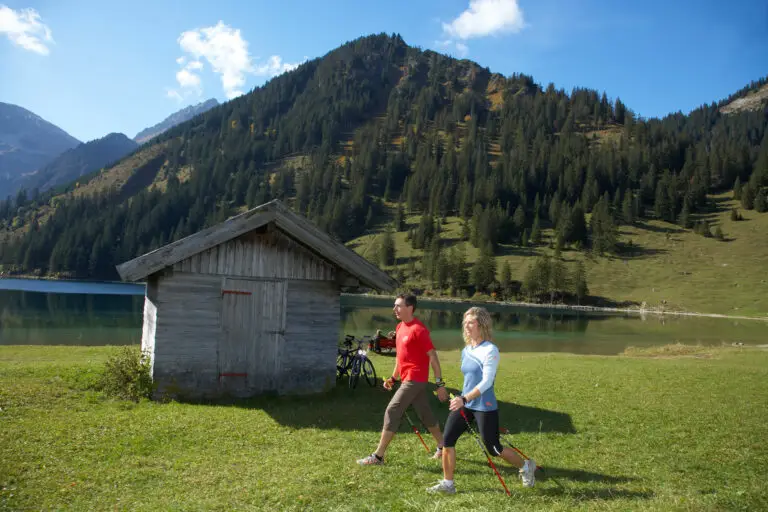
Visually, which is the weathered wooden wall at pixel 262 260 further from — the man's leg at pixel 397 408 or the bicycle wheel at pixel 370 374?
the man's leg at pixel 397 408

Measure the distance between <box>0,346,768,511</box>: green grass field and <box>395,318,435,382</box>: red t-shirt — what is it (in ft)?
4.44

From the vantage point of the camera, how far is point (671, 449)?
27.2 ft

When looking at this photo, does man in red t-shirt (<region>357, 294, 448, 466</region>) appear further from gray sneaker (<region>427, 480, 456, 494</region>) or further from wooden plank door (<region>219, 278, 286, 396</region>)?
wooden plank door (<region>219, 278, 286, 396</region>)

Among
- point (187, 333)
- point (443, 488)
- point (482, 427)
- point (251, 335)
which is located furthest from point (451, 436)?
point (187, 333)

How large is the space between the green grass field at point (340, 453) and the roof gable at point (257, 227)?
2.86 metres

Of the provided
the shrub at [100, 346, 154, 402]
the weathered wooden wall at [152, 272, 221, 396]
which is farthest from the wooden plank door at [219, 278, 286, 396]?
the shrub at [100, 346, 154, 402]

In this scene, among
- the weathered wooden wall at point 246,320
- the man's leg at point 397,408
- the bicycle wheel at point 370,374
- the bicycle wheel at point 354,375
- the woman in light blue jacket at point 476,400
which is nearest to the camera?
the woman in light blue jacket at point 476,400

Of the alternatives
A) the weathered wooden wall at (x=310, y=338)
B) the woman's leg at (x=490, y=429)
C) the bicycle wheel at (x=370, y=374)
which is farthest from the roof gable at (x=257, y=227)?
the woman's leg at (x=490, y=429)

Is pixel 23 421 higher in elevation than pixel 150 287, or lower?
lower

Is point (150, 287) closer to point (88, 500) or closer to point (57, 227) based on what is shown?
point (88, 500)

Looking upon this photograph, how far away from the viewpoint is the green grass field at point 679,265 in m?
96.1

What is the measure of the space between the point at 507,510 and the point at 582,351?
104ft

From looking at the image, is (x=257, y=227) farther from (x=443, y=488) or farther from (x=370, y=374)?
(x=443, y=488)

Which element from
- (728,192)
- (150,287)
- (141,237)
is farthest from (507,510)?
(728,192)
